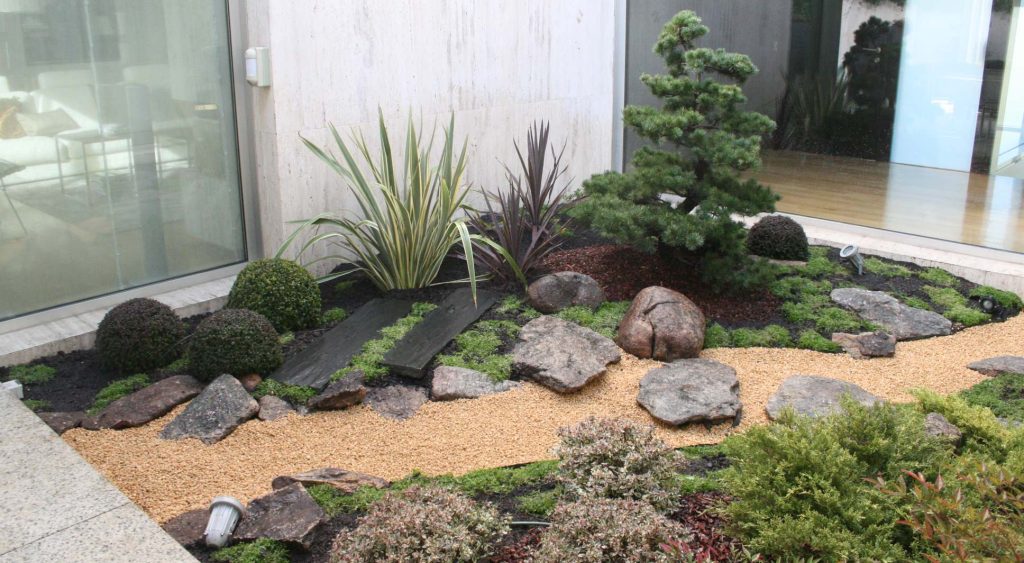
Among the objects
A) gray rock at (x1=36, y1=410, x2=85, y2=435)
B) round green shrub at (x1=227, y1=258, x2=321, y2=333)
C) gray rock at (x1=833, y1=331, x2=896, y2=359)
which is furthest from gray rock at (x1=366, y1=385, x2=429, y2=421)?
gray rock at (x1=833, y1=331, x2=896, y2=359)

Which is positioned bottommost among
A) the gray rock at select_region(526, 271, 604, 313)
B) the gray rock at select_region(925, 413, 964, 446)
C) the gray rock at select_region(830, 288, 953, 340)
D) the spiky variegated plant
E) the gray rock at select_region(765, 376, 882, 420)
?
the gray rock at select_region(765, 376, 882, 420)

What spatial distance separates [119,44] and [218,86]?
24.8 inches

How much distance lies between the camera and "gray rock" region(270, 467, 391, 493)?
3.60 m

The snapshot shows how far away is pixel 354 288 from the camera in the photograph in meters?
5.89

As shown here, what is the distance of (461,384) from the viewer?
15.1 ft

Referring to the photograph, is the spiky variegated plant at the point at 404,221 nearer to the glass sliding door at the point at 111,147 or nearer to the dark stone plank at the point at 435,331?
the dark stone plank at the point at 435,331

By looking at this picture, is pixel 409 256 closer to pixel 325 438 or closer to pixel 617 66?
pixel 325 438

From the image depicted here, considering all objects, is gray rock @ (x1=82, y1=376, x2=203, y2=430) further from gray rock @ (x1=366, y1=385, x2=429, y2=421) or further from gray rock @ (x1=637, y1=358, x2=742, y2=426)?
gray rock @ (x1=637, y1=358, x2=742, y2=426)

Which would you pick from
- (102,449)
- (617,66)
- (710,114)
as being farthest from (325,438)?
(617,66)

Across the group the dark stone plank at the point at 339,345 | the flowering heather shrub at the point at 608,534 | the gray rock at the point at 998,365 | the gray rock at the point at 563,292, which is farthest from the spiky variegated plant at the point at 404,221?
the gray rock at the point at 998,365

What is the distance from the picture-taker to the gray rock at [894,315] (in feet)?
18.0

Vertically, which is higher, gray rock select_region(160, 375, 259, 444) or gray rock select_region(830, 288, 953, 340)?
gray rock select_region(830, 288, 953, 340)

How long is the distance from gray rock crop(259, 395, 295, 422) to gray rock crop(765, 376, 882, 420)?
7.53 feet

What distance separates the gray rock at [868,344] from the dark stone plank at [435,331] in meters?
2.04
